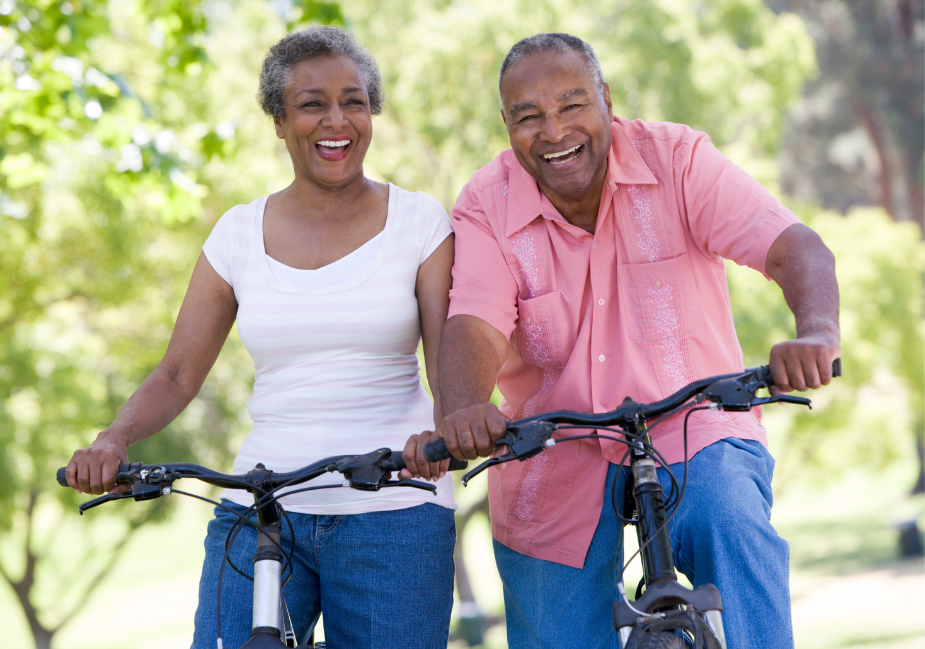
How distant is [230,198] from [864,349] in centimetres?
971

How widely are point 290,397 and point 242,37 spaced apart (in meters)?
12.6

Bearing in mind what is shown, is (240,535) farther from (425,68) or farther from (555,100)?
(425,68)

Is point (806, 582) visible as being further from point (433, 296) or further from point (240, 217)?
point (240, 217)

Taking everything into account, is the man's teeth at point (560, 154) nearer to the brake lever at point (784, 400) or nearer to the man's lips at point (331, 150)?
the man's lips at point (331, 150)

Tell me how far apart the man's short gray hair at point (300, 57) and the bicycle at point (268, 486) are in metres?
1.18

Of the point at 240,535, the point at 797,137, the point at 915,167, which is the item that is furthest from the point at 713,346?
the point at 797,137

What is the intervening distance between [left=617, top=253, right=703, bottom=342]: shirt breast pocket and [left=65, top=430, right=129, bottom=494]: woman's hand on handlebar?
56.1 inches

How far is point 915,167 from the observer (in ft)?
105

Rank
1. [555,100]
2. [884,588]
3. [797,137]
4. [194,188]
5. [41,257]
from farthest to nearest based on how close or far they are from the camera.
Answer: [797,137] < [884,588] < [41,257] < [194,188] < [555,100]

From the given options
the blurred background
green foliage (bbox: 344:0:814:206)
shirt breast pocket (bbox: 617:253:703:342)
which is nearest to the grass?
the blurred background

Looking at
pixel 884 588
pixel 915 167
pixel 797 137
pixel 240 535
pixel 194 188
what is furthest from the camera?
pixel 797 137

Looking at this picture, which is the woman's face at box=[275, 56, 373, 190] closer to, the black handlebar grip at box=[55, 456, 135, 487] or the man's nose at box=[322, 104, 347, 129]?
the man's nose at box=[322, 104, 347, 129]

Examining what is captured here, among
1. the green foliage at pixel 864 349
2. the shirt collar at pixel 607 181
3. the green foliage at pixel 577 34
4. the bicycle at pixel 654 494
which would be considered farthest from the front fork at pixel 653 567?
the green foliage at pixel 864 349

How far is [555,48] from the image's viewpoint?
2.89 m
